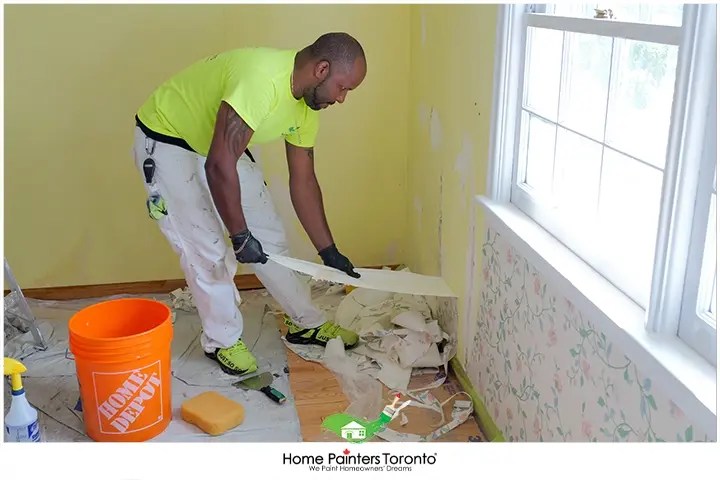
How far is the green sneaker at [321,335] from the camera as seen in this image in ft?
8.49

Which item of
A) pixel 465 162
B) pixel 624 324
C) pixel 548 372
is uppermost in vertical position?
pixel 465 162

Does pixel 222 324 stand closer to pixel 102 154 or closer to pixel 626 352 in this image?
pixel 102 154

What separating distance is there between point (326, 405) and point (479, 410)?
491 millimetres

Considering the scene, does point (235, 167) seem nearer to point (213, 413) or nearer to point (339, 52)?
point (339, 52)

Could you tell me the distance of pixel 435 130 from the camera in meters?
2.64

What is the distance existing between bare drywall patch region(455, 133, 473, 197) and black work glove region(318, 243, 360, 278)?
465 mm

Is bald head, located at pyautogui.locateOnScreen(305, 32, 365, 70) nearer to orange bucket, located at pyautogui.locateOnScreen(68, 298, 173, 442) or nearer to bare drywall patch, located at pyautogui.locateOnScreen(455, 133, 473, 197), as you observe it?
bare drywall patch, located at pyautogui.locateOnScreen(455, 133, 473, 197)

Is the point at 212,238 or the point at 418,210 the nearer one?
the point at 212,238

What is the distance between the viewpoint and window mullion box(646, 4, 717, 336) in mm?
1127

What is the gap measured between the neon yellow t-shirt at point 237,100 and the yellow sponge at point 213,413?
796mm

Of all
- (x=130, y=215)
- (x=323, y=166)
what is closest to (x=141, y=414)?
(x=130, y=215)

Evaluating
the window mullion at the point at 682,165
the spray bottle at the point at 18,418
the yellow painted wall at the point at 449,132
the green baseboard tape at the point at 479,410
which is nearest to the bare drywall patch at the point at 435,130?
the yellow painted wall at the point at 449,132
